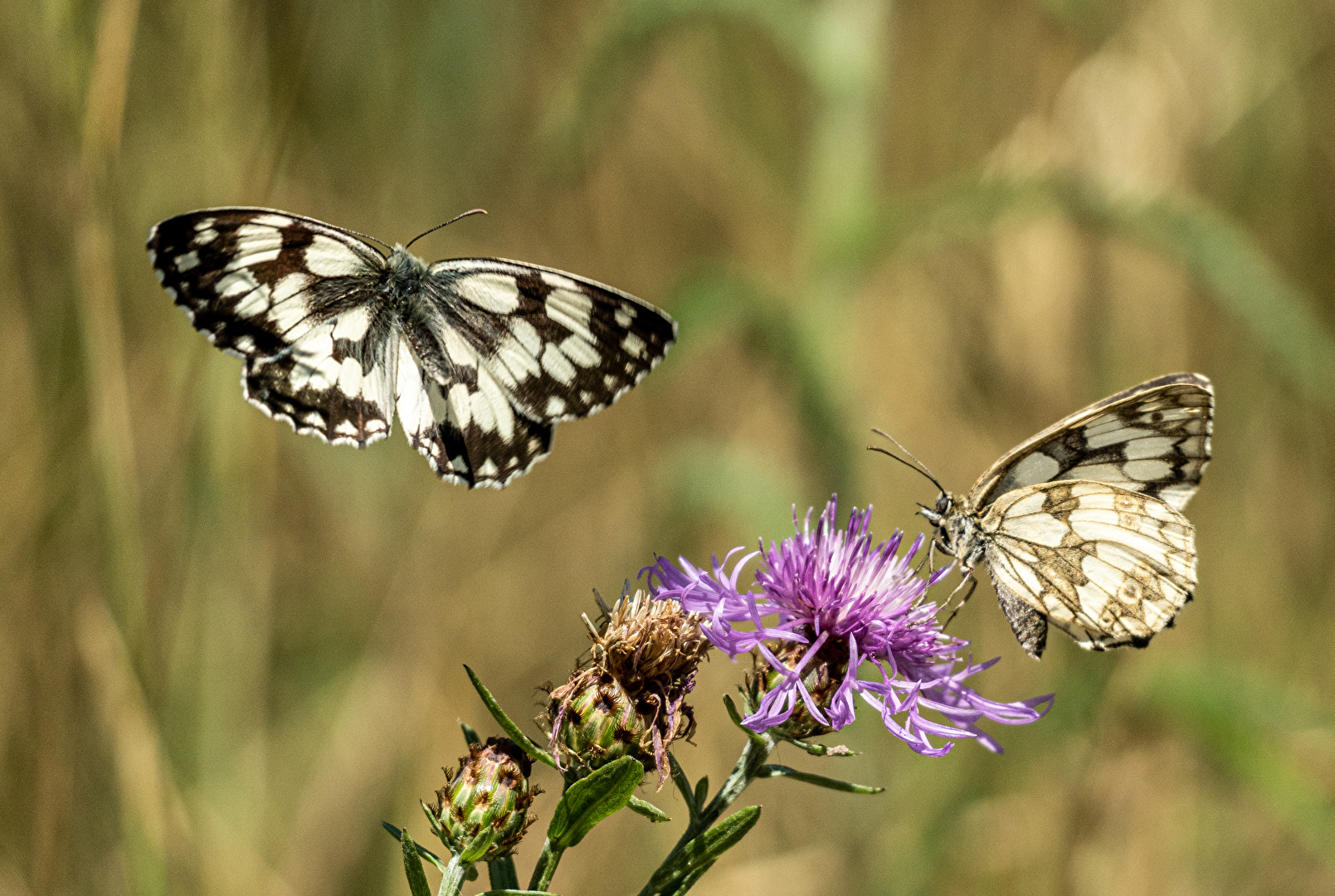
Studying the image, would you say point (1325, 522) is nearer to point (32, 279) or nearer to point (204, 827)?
point (204, 827)

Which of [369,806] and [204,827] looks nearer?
[204,827]

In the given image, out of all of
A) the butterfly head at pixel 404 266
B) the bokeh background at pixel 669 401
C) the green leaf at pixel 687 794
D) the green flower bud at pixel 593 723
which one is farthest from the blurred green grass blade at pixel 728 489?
the green leaf at pixel 687 794

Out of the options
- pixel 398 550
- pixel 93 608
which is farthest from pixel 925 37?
pixel 93 608

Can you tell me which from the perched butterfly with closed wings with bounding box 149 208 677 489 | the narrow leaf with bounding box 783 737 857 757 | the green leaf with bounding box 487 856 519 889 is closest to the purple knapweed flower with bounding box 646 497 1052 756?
the narrow leaf with bounding box 783 737 857 757

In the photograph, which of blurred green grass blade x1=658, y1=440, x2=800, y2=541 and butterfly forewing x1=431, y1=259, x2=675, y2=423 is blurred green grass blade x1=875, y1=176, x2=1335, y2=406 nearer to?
blurred green grass blade x1=658, y1=440, x2=800, y2=541

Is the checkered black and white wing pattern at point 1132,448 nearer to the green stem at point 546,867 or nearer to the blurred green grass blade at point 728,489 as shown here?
the blurred green grass blade at point 728,489

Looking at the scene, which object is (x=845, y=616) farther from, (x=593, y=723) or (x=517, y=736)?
(x=517, y=736)
